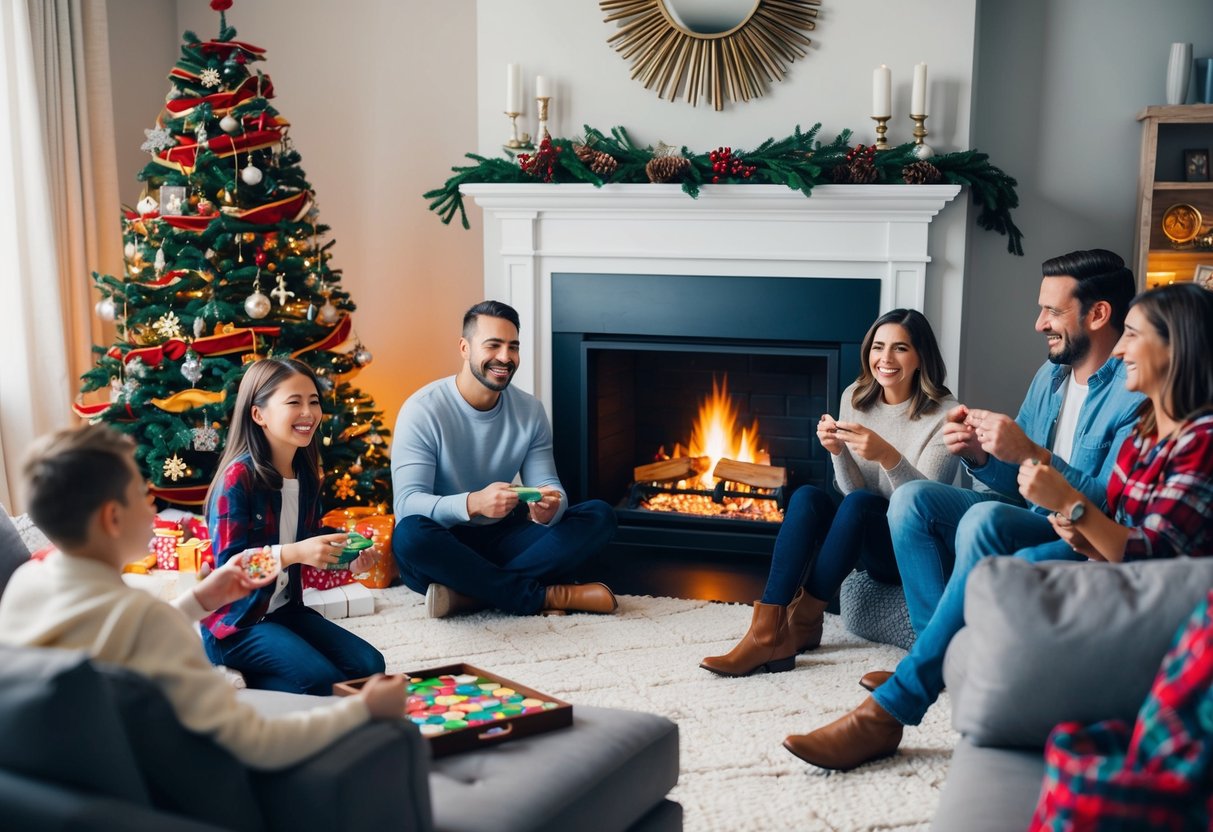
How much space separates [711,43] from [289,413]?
7.13ft

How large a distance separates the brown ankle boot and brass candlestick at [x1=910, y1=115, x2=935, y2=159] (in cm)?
164

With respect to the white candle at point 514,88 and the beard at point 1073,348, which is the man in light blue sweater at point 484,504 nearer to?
the white candle at point 514,88

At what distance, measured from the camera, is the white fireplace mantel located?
12.2ft

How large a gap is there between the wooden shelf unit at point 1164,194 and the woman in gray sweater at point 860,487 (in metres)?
1.19

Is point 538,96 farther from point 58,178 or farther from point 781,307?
point 58,178

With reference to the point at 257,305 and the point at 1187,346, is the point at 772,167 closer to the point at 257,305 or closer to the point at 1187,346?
the point at 257,305

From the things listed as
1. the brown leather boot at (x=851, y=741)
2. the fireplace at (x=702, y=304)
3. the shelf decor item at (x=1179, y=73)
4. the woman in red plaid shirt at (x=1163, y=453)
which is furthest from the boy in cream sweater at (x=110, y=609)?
the shelf decor item at (x=1179, y=73)

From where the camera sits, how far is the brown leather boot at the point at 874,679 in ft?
9.15

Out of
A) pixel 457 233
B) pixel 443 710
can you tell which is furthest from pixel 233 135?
pixel 443 710

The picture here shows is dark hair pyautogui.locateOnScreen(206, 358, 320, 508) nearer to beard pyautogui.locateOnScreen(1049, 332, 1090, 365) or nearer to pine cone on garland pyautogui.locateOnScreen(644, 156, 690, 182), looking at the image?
pine cone on garland pyautogui.locateOnScreen(644, 156, 690, 182)

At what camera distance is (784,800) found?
88.0 inches

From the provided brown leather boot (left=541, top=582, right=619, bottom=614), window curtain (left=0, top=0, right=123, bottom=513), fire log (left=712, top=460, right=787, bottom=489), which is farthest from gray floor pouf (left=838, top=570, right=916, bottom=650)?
window curtain (left=0, top=0, right=123, bottom=513)

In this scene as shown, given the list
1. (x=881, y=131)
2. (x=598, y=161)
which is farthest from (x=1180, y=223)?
(x=598, y=161)

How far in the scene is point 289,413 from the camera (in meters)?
2.48
